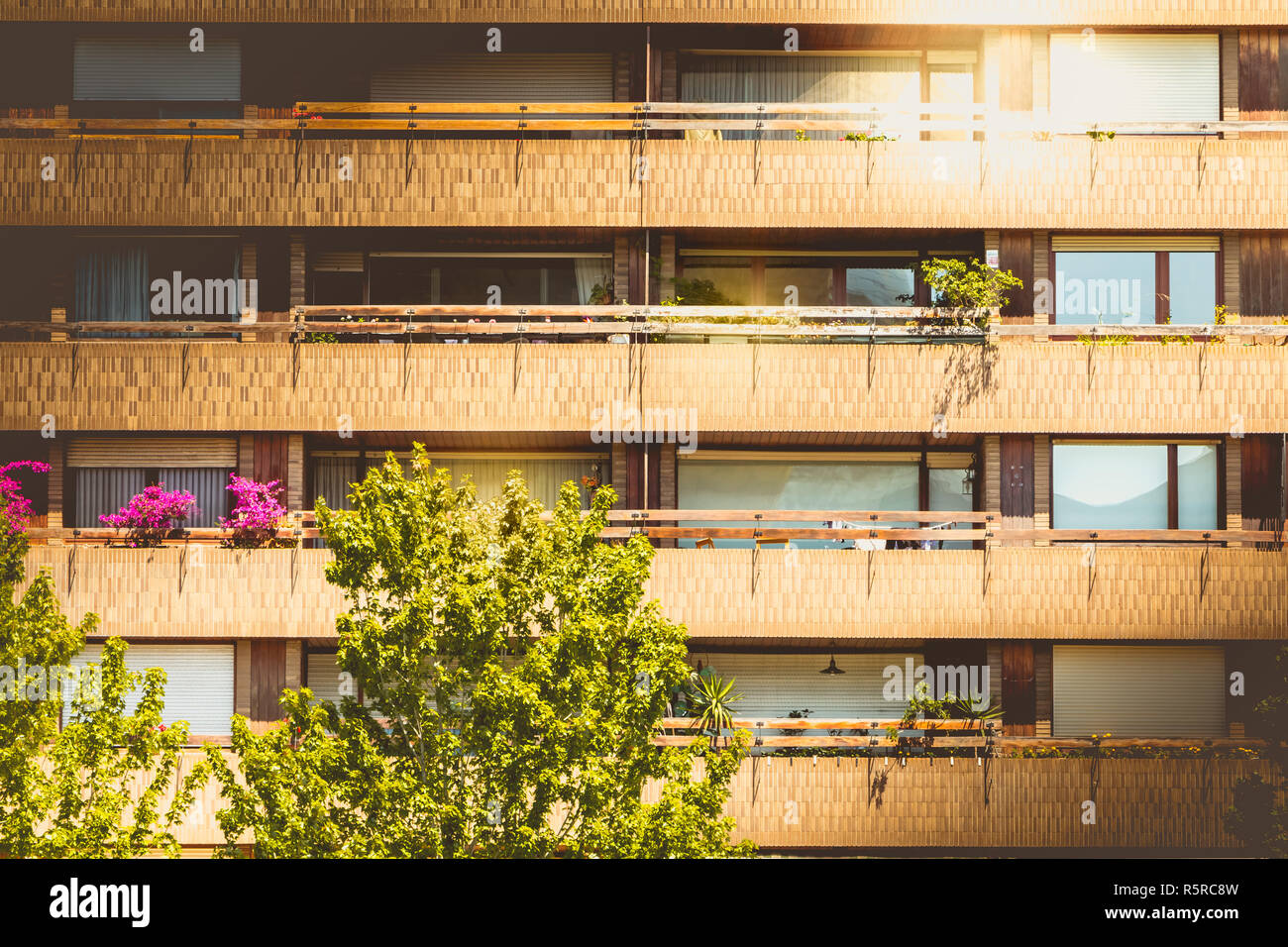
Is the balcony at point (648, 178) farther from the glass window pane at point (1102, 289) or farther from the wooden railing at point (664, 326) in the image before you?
the wooden railing at point (664, 326)

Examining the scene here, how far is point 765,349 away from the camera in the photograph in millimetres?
21078

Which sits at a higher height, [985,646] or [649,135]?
[649,135]

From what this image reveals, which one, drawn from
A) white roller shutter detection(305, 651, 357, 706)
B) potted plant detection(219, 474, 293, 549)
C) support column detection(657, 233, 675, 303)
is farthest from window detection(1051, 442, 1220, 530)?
potted plant detection(219, 474, 293, 549)

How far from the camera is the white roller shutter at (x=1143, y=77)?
74.1ft

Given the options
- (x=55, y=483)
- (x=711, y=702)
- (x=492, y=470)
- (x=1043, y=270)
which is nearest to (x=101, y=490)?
(x=55, y=483)

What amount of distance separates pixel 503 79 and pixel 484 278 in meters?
4.08

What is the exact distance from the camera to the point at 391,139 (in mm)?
21656

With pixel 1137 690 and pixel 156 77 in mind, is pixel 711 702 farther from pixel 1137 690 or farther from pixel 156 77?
pixel 156 77

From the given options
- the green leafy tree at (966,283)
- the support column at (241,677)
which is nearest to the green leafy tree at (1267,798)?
the green leafy tree at (966,283)
